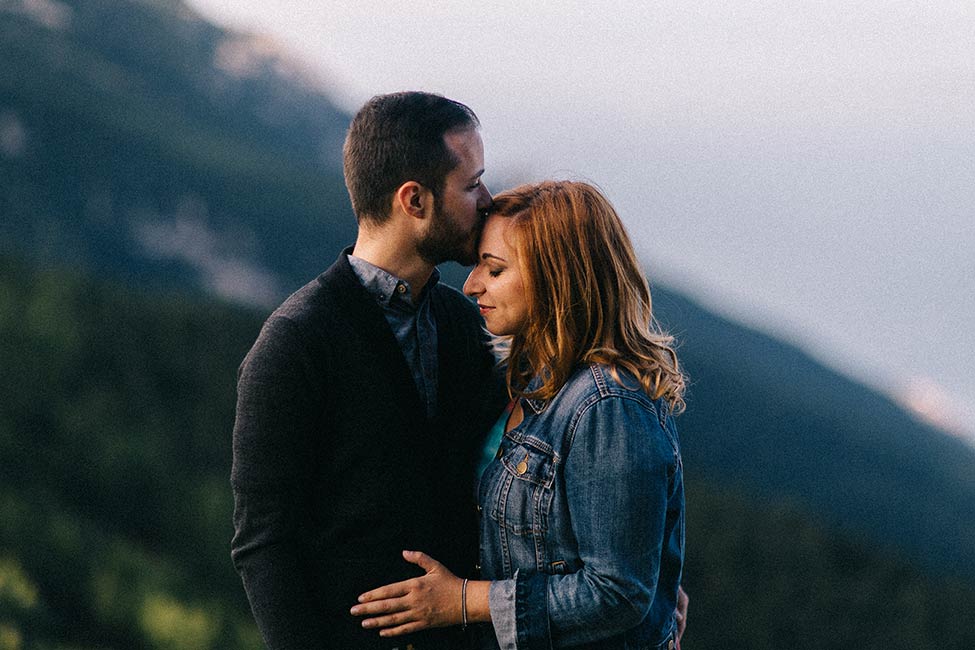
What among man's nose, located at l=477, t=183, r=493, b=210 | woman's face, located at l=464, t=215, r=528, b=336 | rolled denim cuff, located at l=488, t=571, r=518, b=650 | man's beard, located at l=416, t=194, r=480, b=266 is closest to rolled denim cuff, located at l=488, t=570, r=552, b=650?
rolled denim cuff, located at l=488, t=571, r=518, b=650

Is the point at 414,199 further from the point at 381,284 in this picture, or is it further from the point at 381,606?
the point at 381,606

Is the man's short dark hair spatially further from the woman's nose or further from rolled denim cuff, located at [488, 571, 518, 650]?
rolled denim cuff, located at [488, 571, 518, 650]

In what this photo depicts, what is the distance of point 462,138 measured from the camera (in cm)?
303


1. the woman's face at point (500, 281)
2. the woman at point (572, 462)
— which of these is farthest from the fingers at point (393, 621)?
the woman's face at point (500, 281)

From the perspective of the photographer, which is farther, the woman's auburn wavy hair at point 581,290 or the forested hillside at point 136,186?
the forested hillside at point 136,186

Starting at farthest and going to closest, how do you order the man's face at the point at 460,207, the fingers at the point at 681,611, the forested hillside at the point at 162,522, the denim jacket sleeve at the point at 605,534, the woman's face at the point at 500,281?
the forested hillside at the point at 162,522 < the fingers at the point at 681,611 < the man's face at the point at 460,207 < the woman's face at the point at 500,281 < the denim jacket sleeve at the point at 605,534

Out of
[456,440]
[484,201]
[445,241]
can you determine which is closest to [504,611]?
[456,440]

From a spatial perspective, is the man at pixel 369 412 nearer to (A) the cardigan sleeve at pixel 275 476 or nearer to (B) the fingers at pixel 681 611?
(A) the cardigan sleeve at pixel 275 476

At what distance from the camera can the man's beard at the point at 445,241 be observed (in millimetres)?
3029

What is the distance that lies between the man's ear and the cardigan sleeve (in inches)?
20.2

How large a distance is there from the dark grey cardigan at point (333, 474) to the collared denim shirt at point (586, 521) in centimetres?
21

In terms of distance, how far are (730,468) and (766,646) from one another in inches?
1210

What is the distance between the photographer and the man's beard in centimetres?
303

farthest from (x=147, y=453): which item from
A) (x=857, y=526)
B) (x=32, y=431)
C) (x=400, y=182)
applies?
(x=857, y=526)
